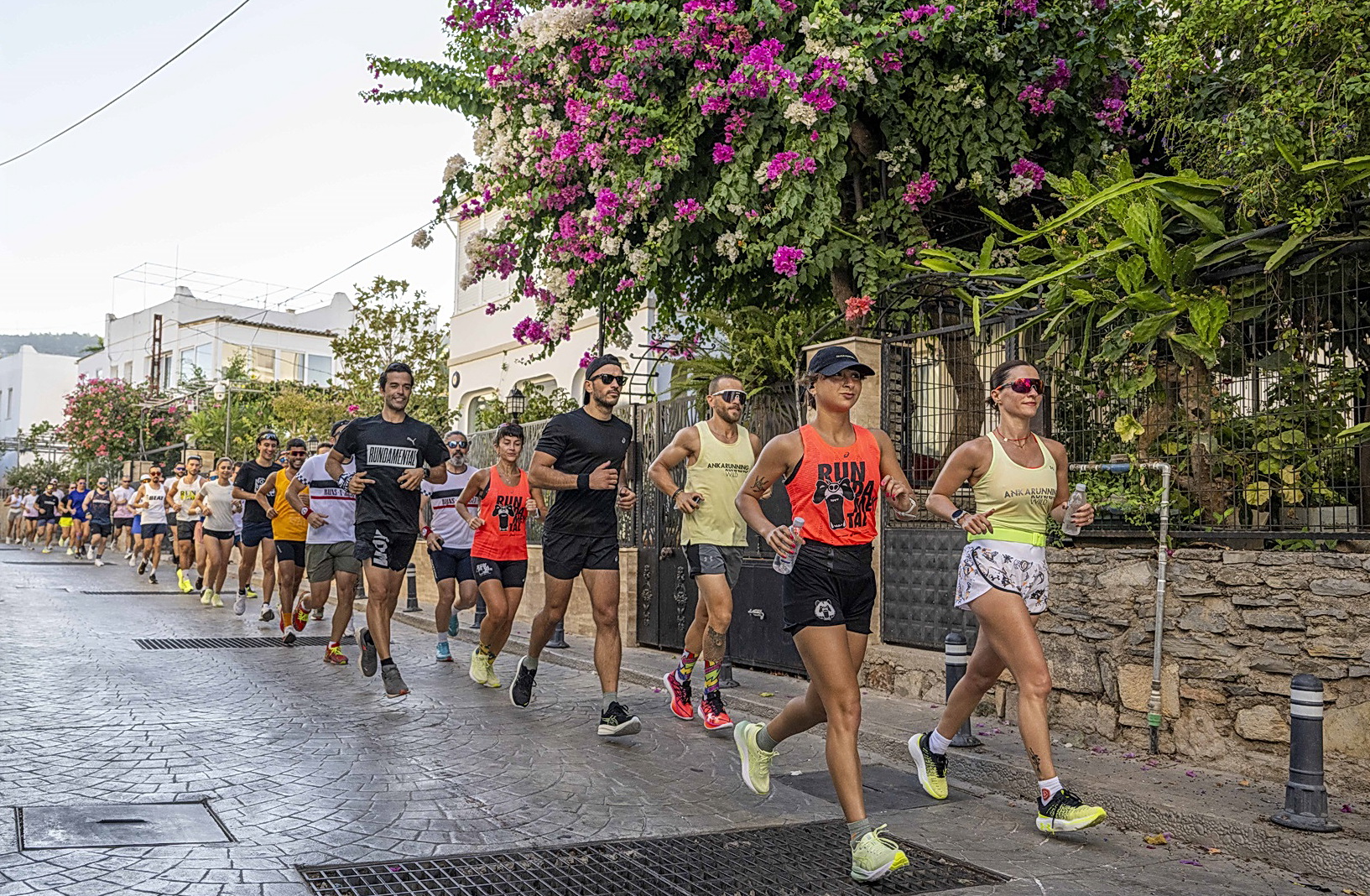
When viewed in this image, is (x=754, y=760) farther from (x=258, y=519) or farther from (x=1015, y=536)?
(x=258, y=519)

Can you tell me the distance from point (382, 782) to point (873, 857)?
8.61ft

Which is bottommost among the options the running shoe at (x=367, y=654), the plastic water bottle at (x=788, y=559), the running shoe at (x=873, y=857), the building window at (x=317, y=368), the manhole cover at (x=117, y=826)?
the manhole cover at (x=117, y=826)

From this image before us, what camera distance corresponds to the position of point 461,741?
23.1ft

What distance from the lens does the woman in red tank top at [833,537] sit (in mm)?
4770

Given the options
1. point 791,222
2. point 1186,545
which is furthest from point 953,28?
point 1186,545

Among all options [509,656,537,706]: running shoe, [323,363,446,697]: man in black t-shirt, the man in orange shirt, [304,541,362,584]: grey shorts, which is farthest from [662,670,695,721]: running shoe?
the man in orange shirt

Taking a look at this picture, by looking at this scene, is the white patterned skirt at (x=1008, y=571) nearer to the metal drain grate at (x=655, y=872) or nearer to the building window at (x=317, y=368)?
the metal drain grate at (x=655, y=872)

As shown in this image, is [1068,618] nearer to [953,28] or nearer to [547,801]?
[547,801]

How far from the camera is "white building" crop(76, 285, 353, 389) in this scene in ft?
170

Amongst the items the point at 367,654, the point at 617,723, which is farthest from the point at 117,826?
the point at 367,654

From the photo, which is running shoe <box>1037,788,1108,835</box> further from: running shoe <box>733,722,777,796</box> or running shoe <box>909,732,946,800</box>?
running shoe <box>733,722,777,796</box>

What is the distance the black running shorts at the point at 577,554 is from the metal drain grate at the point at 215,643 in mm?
4542

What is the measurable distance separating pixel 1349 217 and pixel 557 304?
6.73m

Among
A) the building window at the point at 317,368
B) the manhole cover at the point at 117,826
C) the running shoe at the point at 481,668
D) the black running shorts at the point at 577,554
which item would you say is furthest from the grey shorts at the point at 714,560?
the building window at the point at 317,368
